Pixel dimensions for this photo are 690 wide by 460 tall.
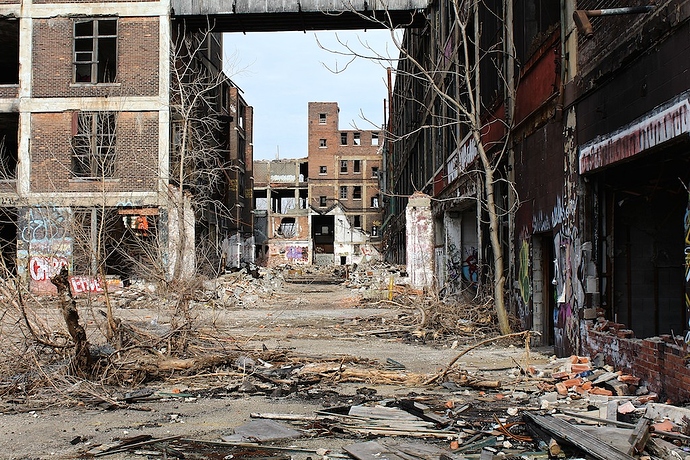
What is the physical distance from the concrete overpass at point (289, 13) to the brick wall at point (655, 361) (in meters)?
20.7

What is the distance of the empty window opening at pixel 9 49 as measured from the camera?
88.1 ft

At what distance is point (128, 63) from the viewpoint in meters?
26.3

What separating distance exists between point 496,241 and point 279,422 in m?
7.20

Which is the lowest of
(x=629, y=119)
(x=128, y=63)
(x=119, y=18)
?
(x=629, y=119)

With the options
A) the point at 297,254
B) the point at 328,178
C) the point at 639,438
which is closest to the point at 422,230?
the point at 639,438

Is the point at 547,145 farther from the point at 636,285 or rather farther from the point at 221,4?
the point at 221,4

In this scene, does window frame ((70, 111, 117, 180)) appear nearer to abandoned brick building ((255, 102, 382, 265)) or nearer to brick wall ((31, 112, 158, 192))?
brick wall ((31, 112, 158, 192))

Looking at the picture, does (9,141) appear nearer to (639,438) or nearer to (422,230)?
(422,230)

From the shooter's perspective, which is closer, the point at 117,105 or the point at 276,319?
the point at 276,319

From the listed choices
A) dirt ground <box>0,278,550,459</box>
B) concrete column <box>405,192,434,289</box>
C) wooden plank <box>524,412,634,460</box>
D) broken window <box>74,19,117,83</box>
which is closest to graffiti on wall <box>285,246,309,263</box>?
broken window <box>74,19,117,83</box>

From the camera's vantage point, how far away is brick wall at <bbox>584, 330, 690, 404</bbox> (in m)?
6.47

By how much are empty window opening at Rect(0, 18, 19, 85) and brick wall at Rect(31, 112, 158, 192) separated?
155 inches

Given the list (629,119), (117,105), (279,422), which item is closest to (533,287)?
(629,119)

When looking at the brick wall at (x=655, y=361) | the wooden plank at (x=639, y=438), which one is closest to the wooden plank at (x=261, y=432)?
the wooden plank at (x=639, y=438)
